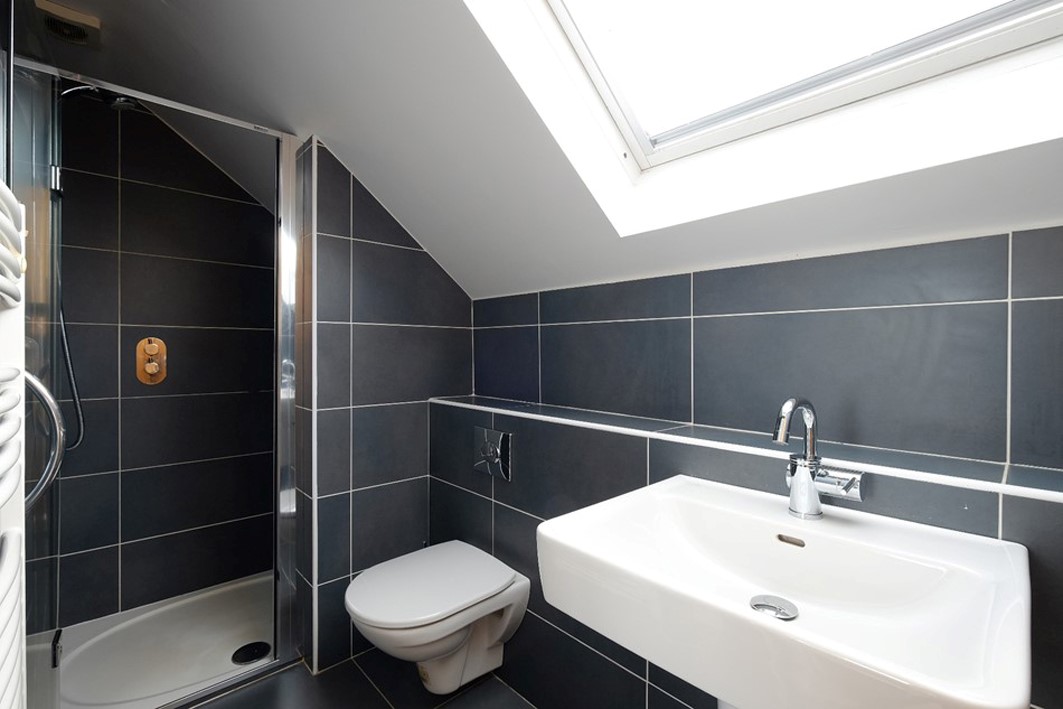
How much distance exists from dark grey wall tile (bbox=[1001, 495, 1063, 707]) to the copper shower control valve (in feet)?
9.03

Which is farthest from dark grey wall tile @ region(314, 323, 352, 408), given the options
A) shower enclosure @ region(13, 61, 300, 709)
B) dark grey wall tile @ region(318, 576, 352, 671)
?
dark grey wall tile @ region(318, 576, 352, 671)

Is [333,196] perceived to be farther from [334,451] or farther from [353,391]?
[334,451]

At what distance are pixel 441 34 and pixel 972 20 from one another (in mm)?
1085

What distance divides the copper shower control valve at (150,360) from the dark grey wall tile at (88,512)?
0.42 metres

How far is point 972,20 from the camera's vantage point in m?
0.84

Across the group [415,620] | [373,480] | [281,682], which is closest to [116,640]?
[281,682]

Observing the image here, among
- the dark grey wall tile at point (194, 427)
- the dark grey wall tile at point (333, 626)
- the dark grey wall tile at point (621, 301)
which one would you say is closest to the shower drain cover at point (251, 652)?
the dark grey wall tile at point (333, 626)

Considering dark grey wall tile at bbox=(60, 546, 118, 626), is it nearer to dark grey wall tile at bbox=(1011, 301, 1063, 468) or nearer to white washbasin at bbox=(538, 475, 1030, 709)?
white washbasin at bbox=(538, 475, 1030, 709)

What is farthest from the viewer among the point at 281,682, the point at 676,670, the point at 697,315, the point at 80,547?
the point at 80,547

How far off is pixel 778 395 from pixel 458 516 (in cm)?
126

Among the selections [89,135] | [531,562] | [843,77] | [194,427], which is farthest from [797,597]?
[89,135]

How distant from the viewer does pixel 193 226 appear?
2.08 meters

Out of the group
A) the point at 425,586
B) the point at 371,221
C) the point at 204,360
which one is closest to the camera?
the point at 425,586

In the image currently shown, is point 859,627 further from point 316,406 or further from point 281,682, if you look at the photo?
point 281,682
